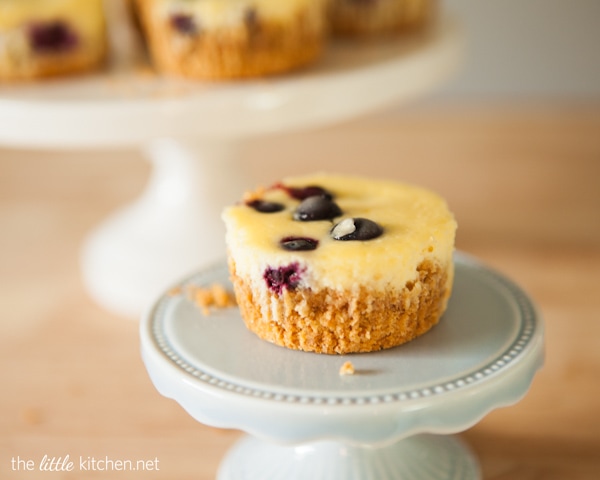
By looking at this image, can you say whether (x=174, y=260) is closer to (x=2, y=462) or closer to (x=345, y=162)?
(x=2, y=462)

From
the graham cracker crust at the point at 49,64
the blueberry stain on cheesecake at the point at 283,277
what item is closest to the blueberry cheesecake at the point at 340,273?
the blueberry stain on cheesecake at the point at 283,277

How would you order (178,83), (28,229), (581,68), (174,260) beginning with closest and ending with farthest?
(178,83)
(174,260)
(28,229)
(581,68)

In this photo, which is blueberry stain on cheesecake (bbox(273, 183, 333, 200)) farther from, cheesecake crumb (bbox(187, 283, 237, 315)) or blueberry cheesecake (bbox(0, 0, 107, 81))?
blueberry cheesecake (bbox(0, 0, 107, 81))

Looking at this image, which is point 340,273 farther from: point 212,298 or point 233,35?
point 233,35

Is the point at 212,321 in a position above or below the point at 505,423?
above

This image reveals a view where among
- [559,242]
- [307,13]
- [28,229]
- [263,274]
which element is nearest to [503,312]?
[263,274]

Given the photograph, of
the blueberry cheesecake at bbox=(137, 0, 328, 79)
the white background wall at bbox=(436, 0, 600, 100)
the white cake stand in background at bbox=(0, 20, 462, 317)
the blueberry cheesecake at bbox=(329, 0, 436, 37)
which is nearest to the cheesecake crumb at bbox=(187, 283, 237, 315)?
the white cake stand in background at bbox=(0, 20, 462, 317)
